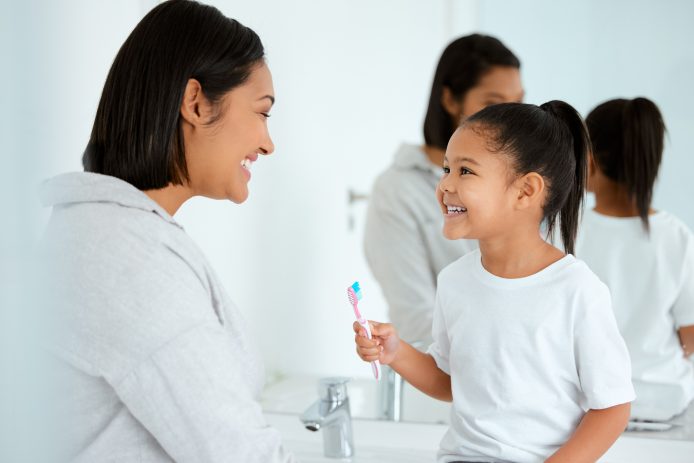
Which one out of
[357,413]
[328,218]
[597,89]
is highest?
[597,89]

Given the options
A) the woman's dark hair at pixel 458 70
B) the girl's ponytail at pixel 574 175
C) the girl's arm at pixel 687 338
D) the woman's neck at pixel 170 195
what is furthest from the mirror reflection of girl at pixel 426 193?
the woman's neck at pixel 170 195

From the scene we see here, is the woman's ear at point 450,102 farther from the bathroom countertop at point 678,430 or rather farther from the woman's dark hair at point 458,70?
the bathroom countertop at point 678,430

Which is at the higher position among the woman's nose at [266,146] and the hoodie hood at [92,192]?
the woman's nose at [266,146]

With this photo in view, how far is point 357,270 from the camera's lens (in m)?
1.32

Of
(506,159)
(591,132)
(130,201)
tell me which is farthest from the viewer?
(591,132)

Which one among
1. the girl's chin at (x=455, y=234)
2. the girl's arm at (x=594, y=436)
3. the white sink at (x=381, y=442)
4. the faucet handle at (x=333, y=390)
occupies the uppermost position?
the girl's chin at (x=455, y=234)

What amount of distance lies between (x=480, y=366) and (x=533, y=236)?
178 millimetres

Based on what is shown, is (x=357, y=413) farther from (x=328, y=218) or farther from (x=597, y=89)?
(x=597, y=89)

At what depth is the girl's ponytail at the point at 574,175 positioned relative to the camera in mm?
964

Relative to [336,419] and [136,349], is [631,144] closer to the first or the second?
[336,419]

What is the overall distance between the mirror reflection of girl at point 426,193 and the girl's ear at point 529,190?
279 millimetres

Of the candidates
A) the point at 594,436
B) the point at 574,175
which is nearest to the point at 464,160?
the point at 574,175

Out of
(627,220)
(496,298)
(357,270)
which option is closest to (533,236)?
(496,298)

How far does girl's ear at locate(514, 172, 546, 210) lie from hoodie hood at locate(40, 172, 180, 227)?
17.0 inches
